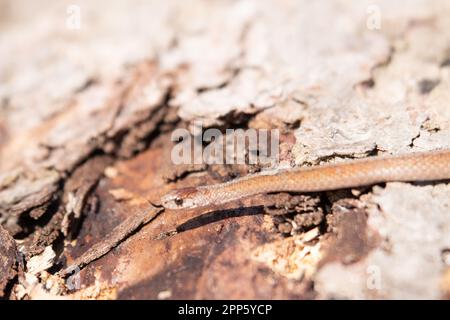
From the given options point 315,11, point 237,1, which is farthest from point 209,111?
point 315,11

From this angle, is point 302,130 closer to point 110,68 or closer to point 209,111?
point 209,111

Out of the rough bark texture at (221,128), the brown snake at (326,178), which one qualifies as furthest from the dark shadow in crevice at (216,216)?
the brown snake at (326,178)

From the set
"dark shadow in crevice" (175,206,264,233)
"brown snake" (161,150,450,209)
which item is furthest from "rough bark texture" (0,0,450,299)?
"brown snake" (161,150,450,209)

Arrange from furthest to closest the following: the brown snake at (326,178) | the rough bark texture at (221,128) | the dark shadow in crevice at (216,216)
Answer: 1. the dark shadow in crevice at (216,216)
2. the brown snake at (326,178)
3. the rough bark texture at (221,128)

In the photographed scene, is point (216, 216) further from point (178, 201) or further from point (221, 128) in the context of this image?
point (221, 128)

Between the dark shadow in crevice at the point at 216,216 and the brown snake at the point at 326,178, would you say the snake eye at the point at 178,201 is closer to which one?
the brown snake at the point at 326,178

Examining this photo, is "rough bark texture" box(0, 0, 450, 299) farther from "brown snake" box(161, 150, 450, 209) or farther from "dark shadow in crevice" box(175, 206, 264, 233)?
"brown snake" box(161, 150, 450, 209)

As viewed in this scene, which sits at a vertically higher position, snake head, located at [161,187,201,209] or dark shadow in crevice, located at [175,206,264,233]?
snake head, located at [161,187,201,209]
